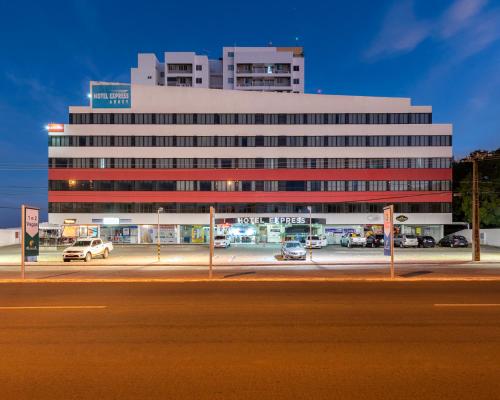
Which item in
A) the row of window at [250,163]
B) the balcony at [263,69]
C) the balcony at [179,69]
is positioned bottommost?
the row of window at [250,163]

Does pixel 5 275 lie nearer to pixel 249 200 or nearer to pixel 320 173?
pixel 249 200

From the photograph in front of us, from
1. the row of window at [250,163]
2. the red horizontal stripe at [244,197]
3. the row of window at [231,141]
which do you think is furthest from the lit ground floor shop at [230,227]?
the row of window at [231,141]

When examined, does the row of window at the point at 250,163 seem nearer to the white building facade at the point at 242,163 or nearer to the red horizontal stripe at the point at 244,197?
the white building facade at the point at 242,163

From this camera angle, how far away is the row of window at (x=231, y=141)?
5178cm

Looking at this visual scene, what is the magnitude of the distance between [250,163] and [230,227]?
31.4 ft

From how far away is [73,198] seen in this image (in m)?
52.3

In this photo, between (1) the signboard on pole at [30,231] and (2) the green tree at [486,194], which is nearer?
(1) the signboard on pole at [30,231]

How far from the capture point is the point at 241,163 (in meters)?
52.0

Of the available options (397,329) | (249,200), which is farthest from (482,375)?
(249,200)

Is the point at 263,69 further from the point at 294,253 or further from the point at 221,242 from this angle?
the point at 294,253

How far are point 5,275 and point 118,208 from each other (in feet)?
111

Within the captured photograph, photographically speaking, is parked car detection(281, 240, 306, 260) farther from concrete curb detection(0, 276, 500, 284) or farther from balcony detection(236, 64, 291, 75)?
balcony detection(236, 64, 291, 75)

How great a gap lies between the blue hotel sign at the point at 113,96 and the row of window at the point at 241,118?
1421 millimetres

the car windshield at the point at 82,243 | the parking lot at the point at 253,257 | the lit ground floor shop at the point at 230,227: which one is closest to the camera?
the parking lot at the point at 253,257
